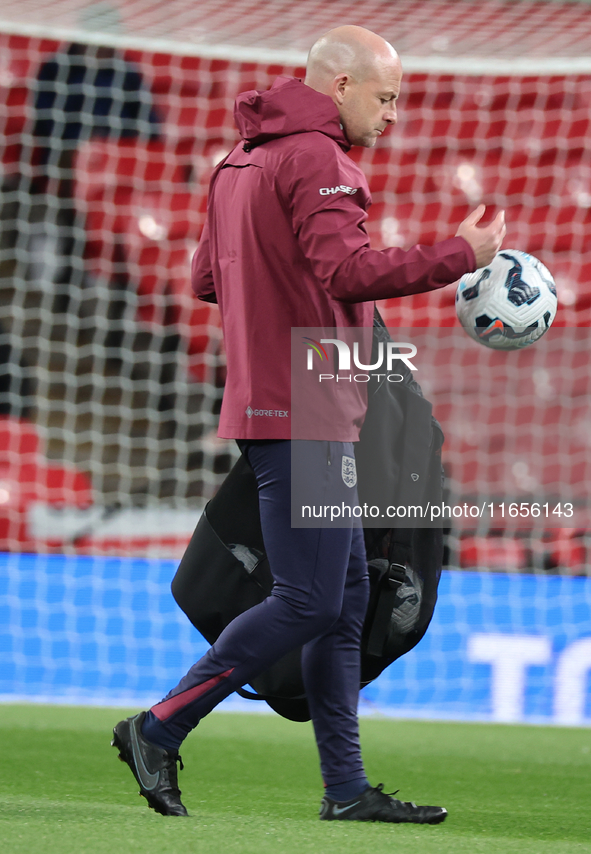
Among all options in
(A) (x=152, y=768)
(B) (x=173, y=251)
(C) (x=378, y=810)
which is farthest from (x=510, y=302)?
(B) (x=173, y=251)

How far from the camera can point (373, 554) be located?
215cm

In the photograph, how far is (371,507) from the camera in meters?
2.10

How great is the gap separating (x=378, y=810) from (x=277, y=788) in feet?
2.08

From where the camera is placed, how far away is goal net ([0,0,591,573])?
5.94 meters

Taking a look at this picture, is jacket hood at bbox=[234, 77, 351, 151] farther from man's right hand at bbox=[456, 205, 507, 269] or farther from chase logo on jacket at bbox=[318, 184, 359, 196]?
man's right hand at bbox=[456, 205, 507, 269]

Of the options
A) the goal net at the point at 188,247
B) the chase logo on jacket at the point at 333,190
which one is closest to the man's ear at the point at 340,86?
the chase logo on jacket at the point at 333,190

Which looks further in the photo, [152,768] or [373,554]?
[373,554]

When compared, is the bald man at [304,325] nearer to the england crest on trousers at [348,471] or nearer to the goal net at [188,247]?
the england crest on trousers at [348,471]

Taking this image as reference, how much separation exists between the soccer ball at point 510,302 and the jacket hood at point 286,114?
0.45 m

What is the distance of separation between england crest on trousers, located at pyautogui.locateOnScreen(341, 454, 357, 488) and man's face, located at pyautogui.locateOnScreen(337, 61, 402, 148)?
560 millimetres

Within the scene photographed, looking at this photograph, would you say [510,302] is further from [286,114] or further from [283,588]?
[283,588]

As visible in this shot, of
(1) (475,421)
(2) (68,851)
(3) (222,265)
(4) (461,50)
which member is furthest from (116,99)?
(2) (68,851)

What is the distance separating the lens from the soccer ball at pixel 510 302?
211 cm

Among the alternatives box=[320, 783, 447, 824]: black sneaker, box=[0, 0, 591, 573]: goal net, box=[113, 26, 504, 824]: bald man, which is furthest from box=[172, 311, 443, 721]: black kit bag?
box=[0, 0, 591, 573]: goal net
